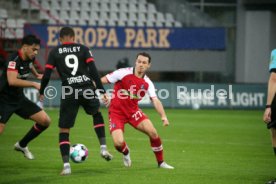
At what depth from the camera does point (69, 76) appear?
1085cm

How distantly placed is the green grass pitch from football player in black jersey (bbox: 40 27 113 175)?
2.36 ft

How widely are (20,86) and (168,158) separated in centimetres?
336

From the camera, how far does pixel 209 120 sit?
23.5m

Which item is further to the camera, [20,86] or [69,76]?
[20,86]

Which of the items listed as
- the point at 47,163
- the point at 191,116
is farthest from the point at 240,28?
the point at 47,163

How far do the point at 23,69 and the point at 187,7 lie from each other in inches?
871

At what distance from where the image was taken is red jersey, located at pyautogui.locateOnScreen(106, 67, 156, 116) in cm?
1157

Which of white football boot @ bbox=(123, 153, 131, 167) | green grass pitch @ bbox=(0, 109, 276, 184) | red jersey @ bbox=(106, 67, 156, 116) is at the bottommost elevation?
green grass pitch @ bbox=(0, 109, 276, 184)

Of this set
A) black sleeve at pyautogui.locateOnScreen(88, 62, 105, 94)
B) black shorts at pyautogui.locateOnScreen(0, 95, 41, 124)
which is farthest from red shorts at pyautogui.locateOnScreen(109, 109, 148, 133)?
black shorts at pyautogui.locateOnScreen(0, 95, 41, 124)

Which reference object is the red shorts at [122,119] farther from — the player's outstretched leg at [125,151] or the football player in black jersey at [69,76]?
the football player in black jersey at [69,76]

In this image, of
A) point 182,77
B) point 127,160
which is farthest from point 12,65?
point 182,77

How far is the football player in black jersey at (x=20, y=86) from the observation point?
11.5 meters

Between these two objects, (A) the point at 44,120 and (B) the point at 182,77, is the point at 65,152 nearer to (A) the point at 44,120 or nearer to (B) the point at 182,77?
(A) the point at 44,120

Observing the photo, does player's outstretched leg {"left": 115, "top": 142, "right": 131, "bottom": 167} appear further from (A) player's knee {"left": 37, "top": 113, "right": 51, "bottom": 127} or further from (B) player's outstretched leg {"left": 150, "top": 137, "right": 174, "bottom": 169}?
(A) player's knee {"left": 37, "top": 113, "right": 51, "bottom": 127}
